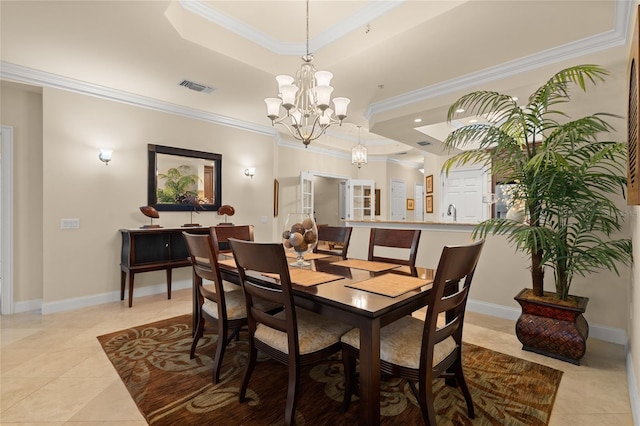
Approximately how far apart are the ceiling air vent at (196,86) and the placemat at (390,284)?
324 centimetres

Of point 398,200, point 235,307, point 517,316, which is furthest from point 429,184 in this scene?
point 235,307

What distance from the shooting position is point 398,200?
8.80 m

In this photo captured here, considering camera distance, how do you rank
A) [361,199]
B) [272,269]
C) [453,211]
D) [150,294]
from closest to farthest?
[272,269], [150,294], [453,211], [361,199]

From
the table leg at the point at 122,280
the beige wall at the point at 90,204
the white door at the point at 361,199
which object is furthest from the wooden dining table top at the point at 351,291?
the white door at the point at 361,199

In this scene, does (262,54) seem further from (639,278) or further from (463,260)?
(639,278)

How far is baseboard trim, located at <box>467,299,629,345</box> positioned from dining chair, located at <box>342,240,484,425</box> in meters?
1.92

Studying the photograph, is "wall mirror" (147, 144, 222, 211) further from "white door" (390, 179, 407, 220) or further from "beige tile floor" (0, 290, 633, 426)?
"white door" (390, 179, 407, 220)

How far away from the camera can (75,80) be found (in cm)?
348

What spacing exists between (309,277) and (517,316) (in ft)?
8.46

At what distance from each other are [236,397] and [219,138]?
3.93 meters

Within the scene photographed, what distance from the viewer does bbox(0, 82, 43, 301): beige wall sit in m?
3.41

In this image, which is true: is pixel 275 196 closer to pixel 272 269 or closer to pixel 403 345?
pixel 272 269

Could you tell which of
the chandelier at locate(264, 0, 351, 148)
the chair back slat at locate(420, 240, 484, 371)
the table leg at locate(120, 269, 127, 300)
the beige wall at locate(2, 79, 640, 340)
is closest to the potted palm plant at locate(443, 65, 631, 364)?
the beige wall at locate(2, 79, 640, 340)

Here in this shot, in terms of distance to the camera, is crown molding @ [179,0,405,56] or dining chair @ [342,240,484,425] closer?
dining chair @ [342,240,484,425]
